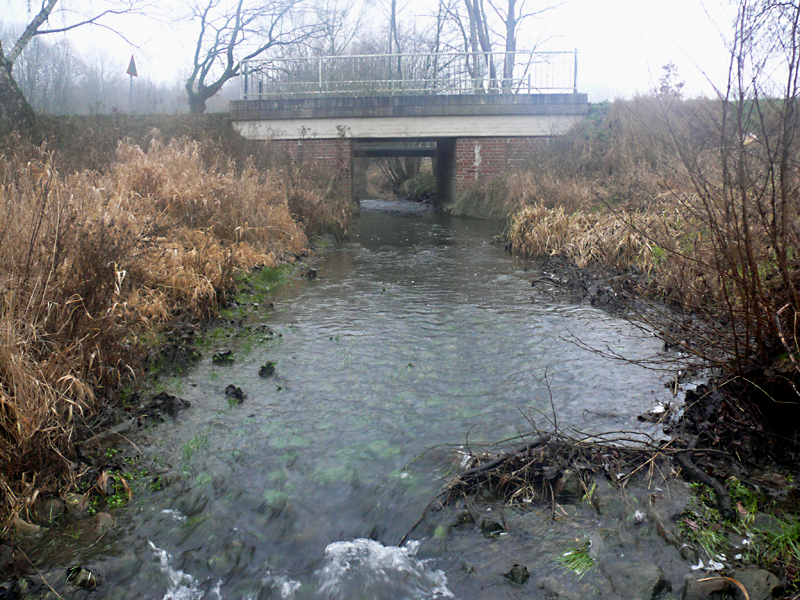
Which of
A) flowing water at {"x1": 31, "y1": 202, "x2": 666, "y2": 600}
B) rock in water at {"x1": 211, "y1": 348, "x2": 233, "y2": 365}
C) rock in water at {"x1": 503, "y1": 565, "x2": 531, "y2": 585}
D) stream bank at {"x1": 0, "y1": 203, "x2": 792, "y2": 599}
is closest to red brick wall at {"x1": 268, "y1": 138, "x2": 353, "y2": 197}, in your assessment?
flowing water at {"x1": 31, "y1": 202, "x2": 666, "y2": 600}

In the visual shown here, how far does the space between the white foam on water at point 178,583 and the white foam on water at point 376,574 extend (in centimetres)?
59

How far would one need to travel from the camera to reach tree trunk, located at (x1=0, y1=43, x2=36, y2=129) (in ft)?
55.4

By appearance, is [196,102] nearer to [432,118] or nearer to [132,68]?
[132,68]

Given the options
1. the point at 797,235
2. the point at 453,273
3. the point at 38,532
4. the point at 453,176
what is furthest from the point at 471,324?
the point at 453,176

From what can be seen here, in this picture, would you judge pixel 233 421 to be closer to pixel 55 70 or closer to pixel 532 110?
pixel 532 110

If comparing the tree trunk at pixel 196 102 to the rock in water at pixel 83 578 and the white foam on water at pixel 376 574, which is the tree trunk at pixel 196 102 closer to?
the rock in water at pixel 83 578

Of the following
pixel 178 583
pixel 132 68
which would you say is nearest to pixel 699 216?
pixel 178 583

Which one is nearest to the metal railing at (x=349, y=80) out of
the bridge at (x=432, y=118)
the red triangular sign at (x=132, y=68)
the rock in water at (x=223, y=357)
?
the bridge at (x=432, y=118)

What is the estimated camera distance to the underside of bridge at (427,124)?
18797 mm

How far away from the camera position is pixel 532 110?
18.9m

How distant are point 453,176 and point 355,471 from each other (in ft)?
56.6

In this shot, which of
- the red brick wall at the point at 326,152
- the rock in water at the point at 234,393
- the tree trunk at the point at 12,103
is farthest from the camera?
the red brick wall at the point at 326,152

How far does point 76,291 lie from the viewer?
14.4 ft

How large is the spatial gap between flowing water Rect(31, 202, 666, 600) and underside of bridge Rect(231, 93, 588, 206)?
1182 cm
